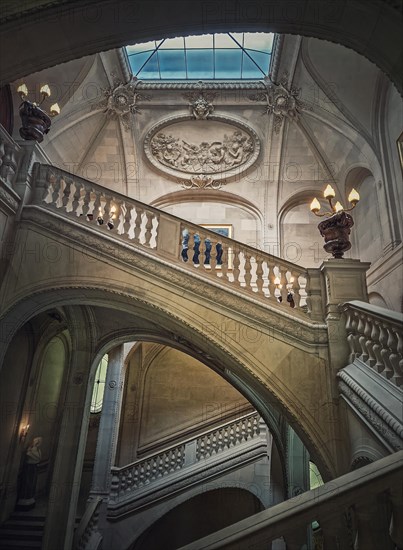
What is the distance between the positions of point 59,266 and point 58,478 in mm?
4172

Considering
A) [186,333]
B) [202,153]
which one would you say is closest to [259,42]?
[202,153]

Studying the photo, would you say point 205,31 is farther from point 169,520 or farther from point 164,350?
point 169,520

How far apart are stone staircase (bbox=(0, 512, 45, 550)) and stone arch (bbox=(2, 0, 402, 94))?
24.9 ft

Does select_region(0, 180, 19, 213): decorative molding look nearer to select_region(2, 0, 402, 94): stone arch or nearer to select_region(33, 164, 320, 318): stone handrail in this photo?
select_region(33, 164, 320, 318): stone handrail

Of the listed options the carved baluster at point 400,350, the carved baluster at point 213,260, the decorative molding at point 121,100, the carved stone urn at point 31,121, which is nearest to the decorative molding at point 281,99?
the decorative molding at point 121,100

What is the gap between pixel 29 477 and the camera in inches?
301

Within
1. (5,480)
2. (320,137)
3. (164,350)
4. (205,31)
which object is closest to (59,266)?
(205,31)

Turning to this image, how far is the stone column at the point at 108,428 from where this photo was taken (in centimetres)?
873

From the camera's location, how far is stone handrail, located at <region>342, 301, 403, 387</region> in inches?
126

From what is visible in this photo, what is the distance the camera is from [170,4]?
2.78 metres

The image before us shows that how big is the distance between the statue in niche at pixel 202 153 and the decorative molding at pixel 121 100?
1.00 metres

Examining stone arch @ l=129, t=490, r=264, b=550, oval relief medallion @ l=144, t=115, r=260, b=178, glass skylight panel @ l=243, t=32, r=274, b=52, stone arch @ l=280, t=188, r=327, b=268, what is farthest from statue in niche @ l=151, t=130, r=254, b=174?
stone arch @ l=129, t=490, r=264, b=550

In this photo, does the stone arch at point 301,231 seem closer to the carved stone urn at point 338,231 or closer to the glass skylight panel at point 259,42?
the glass skylight panel at point 259,42

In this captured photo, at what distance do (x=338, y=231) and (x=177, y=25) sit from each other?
3.06m
